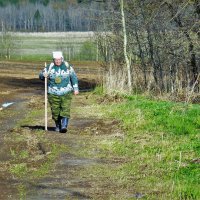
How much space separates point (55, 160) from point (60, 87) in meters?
3.89

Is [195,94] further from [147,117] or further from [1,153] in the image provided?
[1,153]

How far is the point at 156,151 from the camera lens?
10.1m

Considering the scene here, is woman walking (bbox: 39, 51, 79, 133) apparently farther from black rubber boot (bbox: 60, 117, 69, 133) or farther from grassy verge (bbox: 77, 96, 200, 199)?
grassy verge (bbox: 77, 96, 200, 199)

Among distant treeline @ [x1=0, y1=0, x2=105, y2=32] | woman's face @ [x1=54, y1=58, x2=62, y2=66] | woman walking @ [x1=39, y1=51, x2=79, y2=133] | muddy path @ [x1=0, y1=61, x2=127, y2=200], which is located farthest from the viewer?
distant treeline @ [x1=0, y1=0, x2=105, y2=32]

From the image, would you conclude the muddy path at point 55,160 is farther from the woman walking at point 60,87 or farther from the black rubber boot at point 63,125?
the woman walking at point 60,87

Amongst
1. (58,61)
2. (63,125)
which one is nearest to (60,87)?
(58,61)

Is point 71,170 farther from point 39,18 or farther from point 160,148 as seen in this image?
point 39,18

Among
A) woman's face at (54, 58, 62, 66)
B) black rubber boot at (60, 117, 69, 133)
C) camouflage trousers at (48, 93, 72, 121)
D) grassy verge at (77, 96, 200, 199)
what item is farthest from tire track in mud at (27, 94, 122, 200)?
woman's face at (54, 58, 62, 66)

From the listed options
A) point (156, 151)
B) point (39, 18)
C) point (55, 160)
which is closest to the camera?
point (55, 160)

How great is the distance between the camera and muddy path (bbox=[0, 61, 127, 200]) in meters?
7.84

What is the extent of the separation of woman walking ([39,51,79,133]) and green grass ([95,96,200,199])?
136 centimetres

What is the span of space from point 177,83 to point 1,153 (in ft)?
37.2

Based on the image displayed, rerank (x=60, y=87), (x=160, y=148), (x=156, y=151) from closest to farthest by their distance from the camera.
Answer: (x=156, y=151) → (x=160, y=148) → (x=60, y=87)

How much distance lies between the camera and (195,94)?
2016cm
